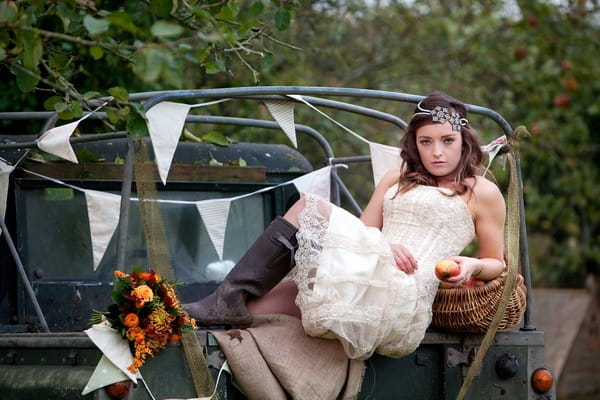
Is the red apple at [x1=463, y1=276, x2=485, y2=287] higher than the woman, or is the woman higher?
the woman

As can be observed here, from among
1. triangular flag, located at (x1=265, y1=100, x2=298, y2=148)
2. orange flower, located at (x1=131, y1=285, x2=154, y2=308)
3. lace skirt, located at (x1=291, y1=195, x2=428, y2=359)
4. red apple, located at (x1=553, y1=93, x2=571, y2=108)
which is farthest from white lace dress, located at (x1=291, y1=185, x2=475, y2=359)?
red apple, located at (x1=553, y1=93, x2=571, y2=108)

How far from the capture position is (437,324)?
13.3 feet

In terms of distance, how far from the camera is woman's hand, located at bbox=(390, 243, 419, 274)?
383cm

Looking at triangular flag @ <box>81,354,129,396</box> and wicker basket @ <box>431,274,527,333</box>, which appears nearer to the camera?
triangular flag @ <box>81,354,129,396</box>

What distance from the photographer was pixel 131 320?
3416mm

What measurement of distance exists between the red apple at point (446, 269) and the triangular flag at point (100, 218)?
1509 millimetres

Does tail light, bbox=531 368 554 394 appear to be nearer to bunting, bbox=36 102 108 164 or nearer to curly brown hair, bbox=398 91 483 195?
curly brown hair, bbox=398 91 483 195

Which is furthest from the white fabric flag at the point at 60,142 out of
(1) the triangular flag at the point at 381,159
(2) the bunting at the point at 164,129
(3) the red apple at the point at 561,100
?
(3) the red apple at the point at 561,100

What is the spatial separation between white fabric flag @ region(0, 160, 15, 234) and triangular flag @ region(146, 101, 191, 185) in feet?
2.78

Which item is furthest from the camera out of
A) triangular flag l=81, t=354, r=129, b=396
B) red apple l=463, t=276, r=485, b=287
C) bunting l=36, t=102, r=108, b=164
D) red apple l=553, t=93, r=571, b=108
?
red apple l=553, t=93, r=571, b=108

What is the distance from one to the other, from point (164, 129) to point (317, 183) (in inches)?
67.8

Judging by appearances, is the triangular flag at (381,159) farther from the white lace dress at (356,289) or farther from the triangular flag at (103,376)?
the triangular flag at (103,376)

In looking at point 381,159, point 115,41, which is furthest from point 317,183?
point 115,41

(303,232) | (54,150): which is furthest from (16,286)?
(303,232)
